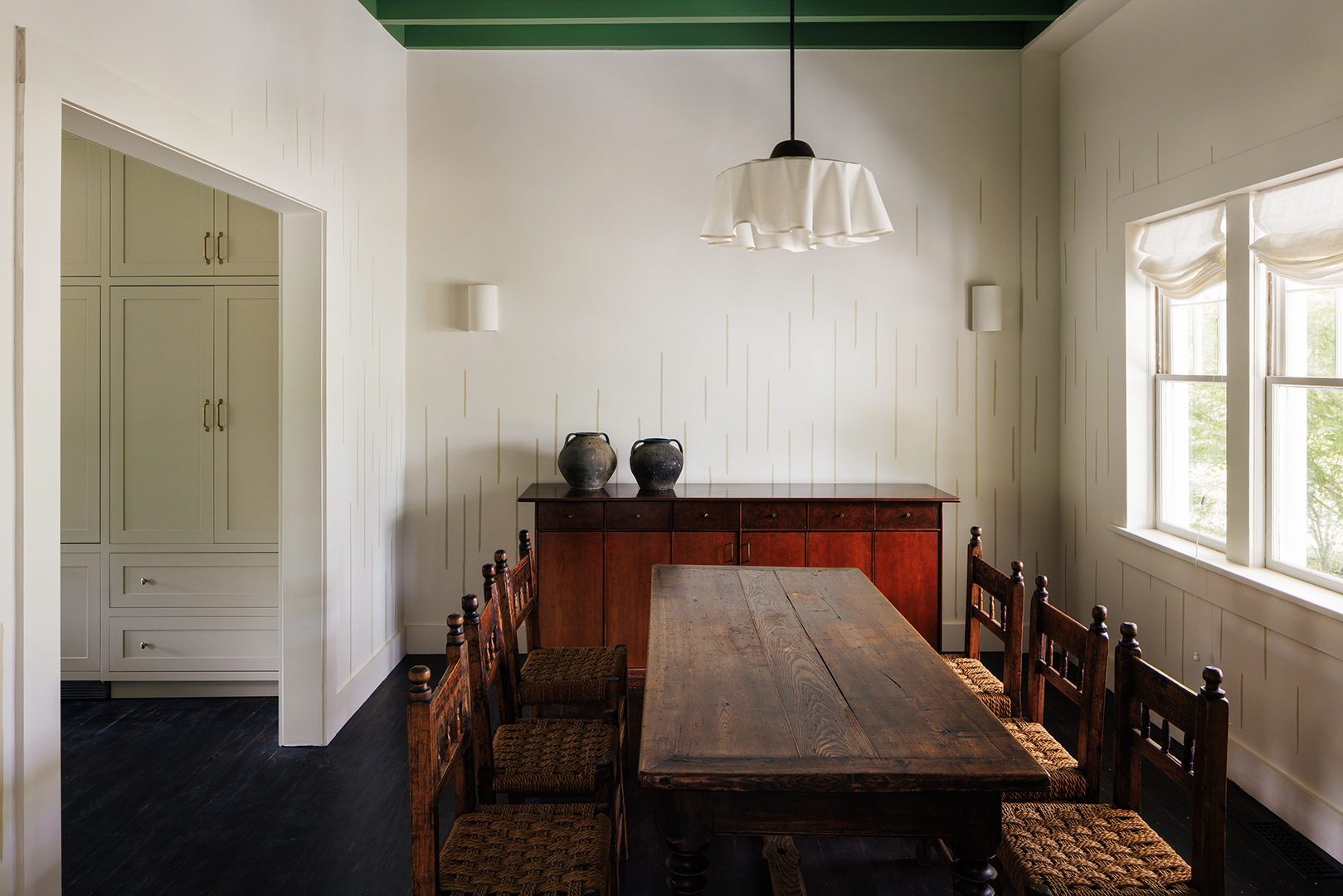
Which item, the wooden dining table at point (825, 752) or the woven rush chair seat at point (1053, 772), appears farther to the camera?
the woven rush chair seat at point (1053, 772)

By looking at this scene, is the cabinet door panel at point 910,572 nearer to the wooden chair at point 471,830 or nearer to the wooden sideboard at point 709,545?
the wooden sideboard at point 709,545

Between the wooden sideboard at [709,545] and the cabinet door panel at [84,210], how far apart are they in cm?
233

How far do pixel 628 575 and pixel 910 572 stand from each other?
1415 millimetres

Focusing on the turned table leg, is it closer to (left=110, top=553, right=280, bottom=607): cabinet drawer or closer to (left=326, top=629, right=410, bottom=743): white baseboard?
(left=326, top=629, right=410, bottom=743): white baseboard

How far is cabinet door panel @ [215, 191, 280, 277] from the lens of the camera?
3910mm

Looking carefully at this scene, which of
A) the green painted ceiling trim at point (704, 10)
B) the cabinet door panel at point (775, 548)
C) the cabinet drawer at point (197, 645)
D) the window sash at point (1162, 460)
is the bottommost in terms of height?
the cabinet drawer at point (197, 645)

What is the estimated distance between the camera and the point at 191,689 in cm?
405

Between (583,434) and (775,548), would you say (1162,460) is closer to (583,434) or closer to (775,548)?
(775,548)

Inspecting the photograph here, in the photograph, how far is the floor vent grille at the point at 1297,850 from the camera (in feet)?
8.37

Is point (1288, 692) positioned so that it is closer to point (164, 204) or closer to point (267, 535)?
point (267, 535)

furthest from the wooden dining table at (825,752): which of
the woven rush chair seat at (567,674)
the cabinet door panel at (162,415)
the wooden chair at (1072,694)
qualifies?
the cabinet door panel at (162,415)

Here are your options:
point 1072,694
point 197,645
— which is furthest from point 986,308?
point 197,645

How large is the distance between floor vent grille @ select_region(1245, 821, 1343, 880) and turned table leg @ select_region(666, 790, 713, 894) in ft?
6.97

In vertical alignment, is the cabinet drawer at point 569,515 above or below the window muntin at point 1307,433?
below
